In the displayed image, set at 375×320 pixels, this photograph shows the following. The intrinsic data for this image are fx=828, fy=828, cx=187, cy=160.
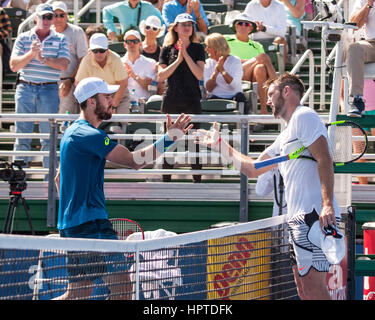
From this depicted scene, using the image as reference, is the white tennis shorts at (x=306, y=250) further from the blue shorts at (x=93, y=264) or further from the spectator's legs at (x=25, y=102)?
the spectator's legs at (x=25, y=102)

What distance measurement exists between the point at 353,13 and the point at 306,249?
3.37 metres

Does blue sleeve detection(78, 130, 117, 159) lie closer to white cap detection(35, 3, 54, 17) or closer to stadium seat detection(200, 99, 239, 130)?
A: stadium seat detection(200, 99, 239, 130)

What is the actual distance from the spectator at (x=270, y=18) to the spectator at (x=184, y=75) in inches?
123

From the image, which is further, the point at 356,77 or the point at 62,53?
the point at 62,53

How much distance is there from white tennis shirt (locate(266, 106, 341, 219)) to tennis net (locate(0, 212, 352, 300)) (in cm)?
34

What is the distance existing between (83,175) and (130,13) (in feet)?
27.6

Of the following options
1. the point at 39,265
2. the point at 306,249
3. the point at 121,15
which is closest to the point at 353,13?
the point at 306,249

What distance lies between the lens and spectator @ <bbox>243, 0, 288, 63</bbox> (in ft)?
43.4

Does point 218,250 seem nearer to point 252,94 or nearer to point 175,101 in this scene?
point 175,101

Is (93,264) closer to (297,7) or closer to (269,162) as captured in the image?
(269,162)

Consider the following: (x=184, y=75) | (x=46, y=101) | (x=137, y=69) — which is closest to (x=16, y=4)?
(x=137, y=69)

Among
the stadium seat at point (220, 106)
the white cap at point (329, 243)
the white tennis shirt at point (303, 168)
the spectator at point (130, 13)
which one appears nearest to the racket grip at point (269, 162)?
the white tennis shirt at point (303, 168)
